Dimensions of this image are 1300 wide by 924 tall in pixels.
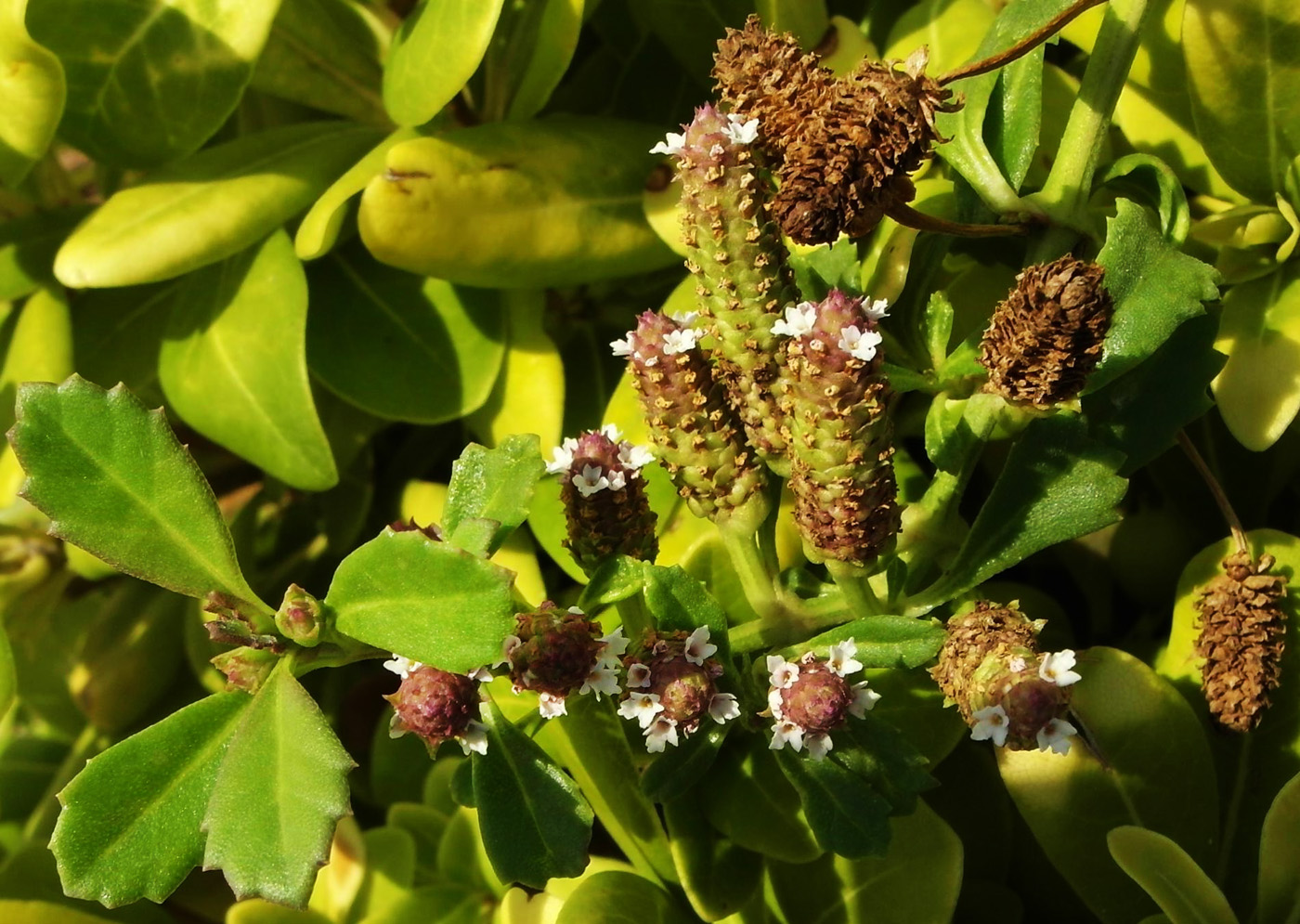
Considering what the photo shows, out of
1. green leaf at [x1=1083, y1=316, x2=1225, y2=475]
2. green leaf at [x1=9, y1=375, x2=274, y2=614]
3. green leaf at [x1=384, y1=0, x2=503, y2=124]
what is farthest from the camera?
green leaf at [x1=384, y1=0, x2=503, y2=124]

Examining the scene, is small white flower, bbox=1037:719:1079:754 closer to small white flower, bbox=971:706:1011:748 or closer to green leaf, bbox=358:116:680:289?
small white flower, bbox=971:706:1011:748

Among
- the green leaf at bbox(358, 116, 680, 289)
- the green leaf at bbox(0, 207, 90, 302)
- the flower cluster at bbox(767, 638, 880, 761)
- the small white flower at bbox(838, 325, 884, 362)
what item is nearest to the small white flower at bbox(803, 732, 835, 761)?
the flower cluster at bbox(767, 638, 880, 761)

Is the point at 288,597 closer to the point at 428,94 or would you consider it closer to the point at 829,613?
the point at 829,613

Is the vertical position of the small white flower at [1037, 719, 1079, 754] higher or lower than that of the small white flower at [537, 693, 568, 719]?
higher

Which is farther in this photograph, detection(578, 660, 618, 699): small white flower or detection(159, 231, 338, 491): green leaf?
detection(159, 231, 338, 491): green leaf

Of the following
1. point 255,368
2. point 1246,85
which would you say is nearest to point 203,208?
point 255,368

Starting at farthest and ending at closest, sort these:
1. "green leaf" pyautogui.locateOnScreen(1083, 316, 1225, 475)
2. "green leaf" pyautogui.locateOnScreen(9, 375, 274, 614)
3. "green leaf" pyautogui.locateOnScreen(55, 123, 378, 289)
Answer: "green leaf" pyautogui.locateOnScreen(55, 123, 378, 289)
"green leaf" pyautogui.locateOnScreen(1083, 316, 1225, 475)
"green leaf" pyautogui.locateOnScreen(9, 375, 274, 614)
